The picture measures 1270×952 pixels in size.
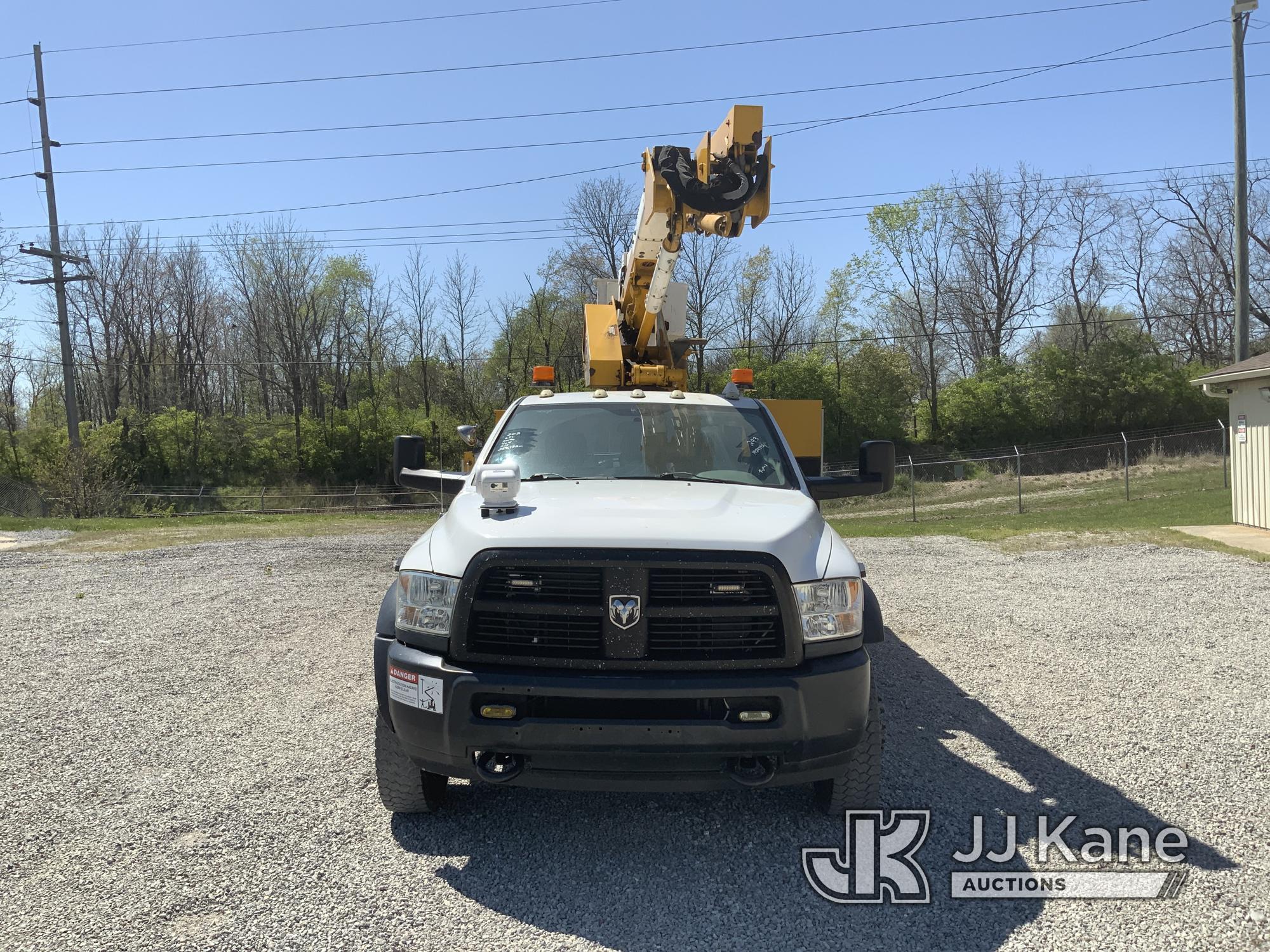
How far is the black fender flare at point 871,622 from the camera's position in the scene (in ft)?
11.6

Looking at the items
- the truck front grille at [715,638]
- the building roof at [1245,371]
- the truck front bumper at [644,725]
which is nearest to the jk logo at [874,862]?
the truck front bumper at [644,725]

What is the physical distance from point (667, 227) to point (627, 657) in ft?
17.6

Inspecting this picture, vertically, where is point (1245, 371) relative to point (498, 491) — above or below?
above

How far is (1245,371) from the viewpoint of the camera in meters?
13.9

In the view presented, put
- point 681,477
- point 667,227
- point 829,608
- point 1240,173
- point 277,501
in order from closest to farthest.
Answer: point 829,608, point 681,477, point 667,227, point 1240,173, point 277,501

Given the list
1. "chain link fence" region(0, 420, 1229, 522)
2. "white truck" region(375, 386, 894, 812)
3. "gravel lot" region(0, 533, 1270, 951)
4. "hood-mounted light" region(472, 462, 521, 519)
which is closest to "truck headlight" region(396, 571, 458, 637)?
"white truck" region(375, 386, 894, 812)

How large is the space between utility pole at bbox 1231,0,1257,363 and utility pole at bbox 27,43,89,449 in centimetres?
3017

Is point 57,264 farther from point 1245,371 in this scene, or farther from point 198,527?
point 1245,371

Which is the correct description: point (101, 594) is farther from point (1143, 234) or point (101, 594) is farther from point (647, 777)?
point (1143, 234)

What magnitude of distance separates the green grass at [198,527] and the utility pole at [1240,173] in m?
18.1

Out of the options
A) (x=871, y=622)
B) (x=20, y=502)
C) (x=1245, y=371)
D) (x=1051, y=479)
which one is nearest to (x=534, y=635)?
(x=871, y=622)

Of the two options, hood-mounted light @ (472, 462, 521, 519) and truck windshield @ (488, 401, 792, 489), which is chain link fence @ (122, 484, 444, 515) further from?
hood-mounted light @ (472, 462, 521, 519)

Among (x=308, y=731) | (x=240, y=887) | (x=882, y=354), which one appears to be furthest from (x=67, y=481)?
(x=882, y=354)

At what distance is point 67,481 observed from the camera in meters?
25.0
